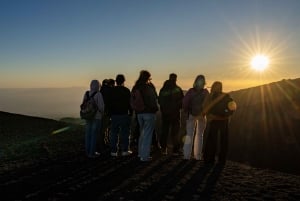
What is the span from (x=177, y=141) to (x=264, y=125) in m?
23.5

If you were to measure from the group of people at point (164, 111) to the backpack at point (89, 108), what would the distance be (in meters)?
0.08

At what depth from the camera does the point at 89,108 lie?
12.0 metres

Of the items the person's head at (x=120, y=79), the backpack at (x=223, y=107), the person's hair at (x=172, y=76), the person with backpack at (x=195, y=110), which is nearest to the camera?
the backpack at (x=223, y=107)

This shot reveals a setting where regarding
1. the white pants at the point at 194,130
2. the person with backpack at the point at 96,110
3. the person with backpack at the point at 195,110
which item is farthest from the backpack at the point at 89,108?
the white pants at the point at 194,130

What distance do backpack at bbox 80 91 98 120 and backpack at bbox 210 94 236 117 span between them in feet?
10.3

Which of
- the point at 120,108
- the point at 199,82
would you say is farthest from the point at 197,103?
the point at 120,108

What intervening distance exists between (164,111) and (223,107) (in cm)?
235

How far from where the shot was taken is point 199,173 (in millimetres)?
10062

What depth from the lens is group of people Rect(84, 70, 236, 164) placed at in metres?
11.4

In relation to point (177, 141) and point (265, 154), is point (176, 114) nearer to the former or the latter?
point (177, 141)

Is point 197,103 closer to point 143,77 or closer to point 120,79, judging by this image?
point 143,77

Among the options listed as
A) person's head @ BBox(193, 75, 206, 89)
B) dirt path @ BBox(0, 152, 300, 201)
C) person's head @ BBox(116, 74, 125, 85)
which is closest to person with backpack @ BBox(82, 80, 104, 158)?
person's head @ BBox(116, 74, 125, 85)

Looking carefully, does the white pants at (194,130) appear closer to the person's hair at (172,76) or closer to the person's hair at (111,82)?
the person's hair at (172,76)

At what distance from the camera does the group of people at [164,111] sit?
11422mm
